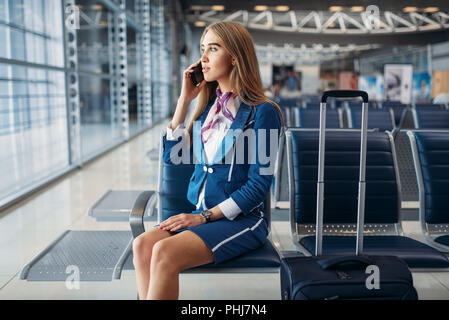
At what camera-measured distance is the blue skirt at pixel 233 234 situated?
1857 millimetres

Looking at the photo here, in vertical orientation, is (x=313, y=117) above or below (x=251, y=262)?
above

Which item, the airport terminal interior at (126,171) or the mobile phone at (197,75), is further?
the airport terminal interior at (126,171)

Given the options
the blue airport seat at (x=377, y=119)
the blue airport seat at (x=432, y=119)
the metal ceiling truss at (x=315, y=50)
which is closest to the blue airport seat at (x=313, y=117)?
the blue airport seat at (x=377, y=119)

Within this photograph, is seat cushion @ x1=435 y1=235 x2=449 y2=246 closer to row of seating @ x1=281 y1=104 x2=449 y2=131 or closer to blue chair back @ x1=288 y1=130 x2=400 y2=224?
blue chair back @ x1=288 y1=130 x2=400 y2=224

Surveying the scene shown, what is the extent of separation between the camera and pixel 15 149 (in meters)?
7.69

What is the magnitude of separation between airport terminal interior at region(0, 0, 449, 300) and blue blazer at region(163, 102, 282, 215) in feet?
0.98

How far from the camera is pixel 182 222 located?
1927mm

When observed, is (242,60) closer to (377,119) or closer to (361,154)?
(361,154)

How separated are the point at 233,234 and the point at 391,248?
806 millimetres

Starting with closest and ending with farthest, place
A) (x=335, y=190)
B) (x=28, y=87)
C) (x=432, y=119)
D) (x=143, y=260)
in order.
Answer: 1. (x=143, y=260)
2. (x=335, y=190)
3. (x=432, y=119)
4. (x=28, y=87)

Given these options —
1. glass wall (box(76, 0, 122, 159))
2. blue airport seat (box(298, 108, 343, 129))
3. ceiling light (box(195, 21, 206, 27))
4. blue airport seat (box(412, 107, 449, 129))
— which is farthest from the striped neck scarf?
ceiling light (box(195, 21, 206, 27))

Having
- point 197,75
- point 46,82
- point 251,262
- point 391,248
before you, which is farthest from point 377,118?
point 46,82

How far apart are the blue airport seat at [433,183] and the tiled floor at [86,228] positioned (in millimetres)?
418

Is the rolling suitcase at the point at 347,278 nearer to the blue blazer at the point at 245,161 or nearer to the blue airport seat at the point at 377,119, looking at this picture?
the blue blazer at the point at 245,161
